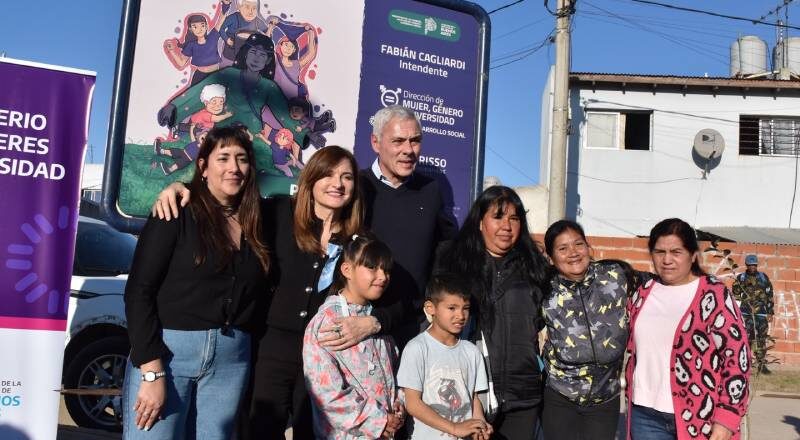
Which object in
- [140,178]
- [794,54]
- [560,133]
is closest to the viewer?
[140,178]

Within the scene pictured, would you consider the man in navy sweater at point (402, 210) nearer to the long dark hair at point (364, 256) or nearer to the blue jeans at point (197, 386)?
the long dark hair at point (364, 256)

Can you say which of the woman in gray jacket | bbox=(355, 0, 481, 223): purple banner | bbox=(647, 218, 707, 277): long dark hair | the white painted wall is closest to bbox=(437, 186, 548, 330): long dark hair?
the woman in gray jacket

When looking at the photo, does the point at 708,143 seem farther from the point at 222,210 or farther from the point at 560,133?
the point at 222,210

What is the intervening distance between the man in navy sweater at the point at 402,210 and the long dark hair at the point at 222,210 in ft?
2.14

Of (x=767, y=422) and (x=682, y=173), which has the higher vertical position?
(x=682, y=173)

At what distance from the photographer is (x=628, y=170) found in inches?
794

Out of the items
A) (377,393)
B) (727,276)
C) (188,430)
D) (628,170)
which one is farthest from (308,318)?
(628,170)

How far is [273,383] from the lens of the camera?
10.7 ft

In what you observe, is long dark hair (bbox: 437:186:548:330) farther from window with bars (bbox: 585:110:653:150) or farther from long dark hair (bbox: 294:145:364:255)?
window with bars (bbox: 585:110:653:150)

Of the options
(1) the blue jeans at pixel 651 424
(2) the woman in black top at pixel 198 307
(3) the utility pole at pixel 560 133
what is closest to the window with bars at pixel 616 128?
(3) the utility pole at pixel 560 133

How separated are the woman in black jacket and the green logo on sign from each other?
120 cm

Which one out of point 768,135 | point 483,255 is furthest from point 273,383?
point 768,135

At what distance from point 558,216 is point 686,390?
334 inches

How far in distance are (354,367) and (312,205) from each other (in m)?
0.76
